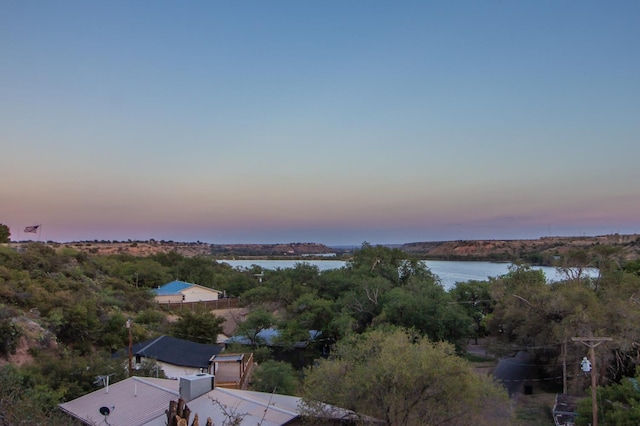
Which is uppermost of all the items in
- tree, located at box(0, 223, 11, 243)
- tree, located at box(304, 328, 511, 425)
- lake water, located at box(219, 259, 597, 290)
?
tree, located at box(0, 223, 11, 243)

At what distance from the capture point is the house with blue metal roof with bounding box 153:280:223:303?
49688mm

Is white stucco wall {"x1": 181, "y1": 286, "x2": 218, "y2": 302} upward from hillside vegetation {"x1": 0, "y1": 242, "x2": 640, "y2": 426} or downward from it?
downward

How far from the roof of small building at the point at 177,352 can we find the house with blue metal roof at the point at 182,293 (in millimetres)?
25945

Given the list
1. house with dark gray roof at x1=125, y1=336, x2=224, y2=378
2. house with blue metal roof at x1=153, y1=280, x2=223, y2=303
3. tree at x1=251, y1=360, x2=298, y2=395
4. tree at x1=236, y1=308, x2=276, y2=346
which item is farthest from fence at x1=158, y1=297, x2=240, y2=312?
tree at x1=251, y1=360, x2=298, y2=395

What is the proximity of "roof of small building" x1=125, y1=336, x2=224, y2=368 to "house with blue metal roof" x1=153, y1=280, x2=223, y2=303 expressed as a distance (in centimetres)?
2594

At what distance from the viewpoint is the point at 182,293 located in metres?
50.3

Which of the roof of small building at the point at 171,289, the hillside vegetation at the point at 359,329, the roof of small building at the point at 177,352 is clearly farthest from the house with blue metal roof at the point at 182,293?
the roof of small building at the point at 177,352

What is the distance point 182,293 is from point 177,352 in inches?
1132

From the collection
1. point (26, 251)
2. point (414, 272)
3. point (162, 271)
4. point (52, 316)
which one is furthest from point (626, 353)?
point (162, 271)

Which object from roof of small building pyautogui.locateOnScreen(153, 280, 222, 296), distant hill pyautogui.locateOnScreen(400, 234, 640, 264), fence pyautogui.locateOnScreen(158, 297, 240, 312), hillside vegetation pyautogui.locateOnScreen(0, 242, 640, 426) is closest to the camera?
hillside vegetation pyautogui.locateOnScreen(0, 242, 640, 426)

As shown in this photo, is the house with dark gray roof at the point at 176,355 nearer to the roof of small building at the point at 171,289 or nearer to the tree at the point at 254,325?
the tree at the point at 254,325

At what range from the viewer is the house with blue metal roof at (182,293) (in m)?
49.7

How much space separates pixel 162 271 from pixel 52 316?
35.2 meters

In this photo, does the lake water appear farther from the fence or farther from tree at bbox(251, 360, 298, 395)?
tree at bbox(251, 360, 298, 395)
